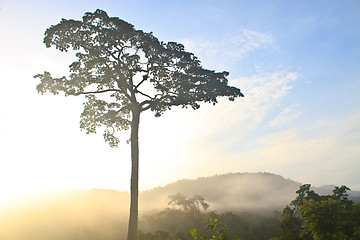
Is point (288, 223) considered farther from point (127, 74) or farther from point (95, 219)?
point (95, 219)

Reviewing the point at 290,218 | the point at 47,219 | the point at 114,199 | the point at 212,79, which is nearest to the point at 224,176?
the point at 114,199

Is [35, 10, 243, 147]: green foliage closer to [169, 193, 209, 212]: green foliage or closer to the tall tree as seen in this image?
the tall tree

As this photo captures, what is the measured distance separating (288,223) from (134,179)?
2489cm

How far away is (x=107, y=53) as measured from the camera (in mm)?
14336

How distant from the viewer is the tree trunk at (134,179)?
1334cm

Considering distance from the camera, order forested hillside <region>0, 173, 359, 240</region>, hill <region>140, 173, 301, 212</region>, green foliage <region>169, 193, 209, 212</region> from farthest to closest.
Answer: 1. hill <region>140, 173, 301, 212</region>
2. green foliage <region>169, 193, 209, 212</region>
3. forested hillside <region>0, 173, 359, 240</region>

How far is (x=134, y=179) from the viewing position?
1427 centimetres

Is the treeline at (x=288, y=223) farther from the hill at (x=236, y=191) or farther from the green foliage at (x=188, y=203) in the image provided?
the hill at (x=236, y=191)

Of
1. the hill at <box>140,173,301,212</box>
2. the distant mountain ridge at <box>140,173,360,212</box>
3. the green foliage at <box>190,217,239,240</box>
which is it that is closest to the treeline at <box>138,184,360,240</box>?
the green foliage at <box>190,217,239,240</box>

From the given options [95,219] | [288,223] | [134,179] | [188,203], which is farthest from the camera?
[188,203]

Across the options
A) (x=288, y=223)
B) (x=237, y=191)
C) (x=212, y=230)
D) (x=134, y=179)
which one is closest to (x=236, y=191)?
(x=237, y=191)

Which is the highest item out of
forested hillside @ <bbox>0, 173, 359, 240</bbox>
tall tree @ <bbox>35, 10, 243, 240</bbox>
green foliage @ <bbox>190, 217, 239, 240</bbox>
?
tall tree @ <bbox>35, 10, 243, 240</bbox>

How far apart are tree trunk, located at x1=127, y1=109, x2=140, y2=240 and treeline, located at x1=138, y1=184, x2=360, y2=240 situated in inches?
150

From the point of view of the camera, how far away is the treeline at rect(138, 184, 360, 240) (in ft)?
43.4
